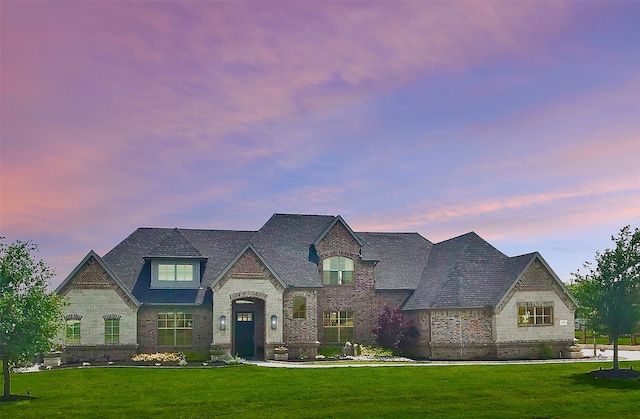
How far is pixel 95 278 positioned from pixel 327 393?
20208 millimetres

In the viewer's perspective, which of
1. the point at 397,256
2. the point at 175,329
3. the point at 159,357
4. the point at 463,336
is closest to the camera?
the point at 159,357

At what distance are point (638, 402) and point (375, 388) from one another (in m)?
8.86

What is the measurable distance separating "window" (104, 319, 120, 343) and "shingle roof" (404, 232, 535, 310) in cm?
1799

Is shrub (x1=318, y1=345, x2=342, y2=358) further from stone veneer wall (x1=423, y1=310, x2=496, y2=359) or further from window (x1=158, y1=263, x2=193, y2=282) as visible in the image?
window (x1=158, y1=263, x2=193, y2=282)

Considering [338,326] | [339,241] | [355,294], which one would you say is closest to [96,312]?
[338,326]

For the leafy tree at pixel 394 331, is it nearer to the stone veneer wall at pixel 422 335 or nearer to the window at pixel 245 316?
the stone veneer wall at pixel 422 335

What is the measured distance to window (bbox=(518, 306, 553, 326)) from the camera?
4062 centimetres

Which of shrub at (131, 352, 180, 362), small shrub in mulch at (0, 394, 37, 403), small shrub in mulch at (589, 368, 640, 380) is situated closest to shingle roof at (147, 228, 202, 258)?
shrub at (131, 352, 180, 362)

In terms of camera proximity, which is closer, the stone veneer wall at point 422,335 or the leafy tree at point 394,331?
the stone veneer wall at point 422,335

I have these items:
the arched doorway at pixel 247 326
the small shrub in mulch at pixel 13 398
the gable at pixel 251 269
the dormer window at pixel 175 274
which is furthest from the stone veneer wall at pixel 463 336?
the small shrub in mulch at pixel 13 398

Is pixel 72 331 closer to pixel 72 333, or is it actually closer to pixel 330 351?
pixel 72 333

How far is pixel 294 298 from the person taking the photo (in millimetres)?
42219

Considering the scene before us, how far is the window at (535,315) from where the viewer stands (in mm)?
40625

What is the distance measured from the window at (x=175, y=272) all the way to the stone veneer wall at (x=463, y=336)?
50.4ft
